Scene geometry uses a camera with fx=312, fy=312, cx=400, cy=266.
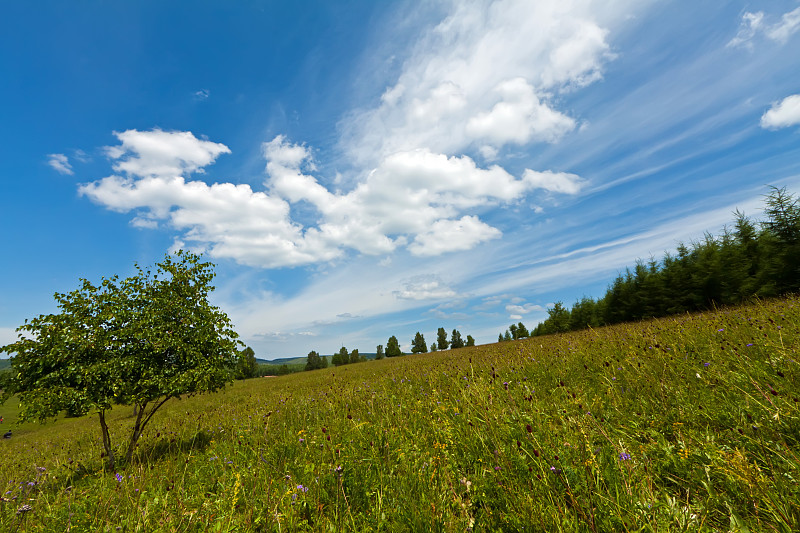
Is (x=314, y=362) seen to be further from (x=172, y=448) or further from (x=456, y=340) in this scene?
(x=172, y=448)

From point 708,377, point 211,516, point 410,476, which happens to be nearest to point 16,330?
point 211,516

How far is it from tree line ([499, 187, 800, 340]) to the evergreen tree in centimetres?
7465

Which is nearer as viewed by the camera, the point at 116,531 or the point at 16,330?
the point at 116,531

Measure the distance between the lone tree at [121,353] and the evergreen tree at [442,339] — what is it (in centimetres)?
10197

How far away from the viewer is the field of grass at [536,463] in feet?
7.86

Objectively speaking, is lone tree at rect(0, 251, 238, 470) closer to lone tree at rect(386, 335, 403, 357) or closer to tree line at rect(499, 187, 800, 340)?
tree line at rect(499, 187, 800, 340)

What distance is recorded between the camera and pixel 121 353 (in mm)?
7508

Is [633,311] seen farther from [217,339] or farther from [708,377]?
[217,339]

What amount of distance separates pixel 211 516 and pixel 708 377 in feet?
21.8

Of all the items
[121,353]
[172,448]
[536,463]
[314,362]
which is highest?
[121,353]

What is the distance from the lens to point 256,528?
320 cm

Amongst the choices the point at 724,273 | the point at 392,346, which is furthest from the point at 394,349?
the point at 724,273

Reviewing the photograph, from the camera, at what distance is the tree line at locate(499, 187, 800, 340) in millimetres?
20297

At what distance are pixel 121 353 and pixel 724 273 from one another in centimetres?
3482
